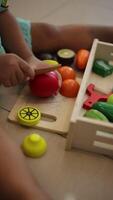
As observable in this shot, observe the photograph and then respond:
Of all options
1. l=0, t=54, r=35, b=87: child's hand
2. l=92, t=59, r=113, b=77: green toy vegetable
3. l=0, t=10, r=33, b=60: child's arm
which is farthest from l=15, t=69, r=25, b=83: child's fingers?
l=92, t=59, r=113, b=77: green toy vegetable

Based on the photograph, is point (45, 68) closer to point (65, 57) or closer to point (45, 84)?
point (45, 84)

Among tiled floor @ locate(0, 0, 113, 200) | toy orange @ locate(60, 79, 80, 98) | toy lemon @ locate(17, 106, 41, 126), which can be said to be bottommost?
tiled floor @ locate(0, 0, 113, 200)

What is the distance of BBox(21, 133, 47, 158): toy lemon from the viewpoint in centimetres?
74

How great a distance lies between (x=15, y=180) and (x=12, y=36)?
431 millimetres

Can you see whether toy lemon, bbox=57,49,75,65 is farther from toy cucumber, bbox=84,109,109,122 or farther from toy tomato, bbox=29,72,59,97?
toy cucumber, bbox=84,109,109,122

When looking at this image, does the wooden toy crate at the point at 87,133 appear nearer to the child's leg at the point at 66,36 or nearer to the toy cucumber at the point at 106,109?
the toy cucumber at the point at 106,109

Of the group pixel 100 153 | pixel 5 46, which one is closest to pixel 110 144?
Result: pixel 100 153

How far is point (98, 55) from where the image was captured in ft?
3.21

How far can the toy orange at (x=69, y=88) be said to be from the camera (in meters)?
0.89

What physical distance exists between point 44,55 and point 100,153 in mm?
351

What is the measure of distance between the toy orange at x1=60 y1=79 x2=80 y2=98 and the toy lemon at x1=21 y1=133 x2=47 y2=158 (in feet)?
0.59

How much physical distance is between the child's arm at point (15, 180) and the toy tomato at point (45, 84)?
0.22 m

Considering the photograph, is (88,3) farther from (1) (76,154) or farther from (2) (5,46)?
(1) (76,154)

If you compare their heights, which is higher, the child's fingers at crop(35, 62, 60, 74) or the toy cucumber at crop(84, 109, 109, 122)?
the child's fingers at crop(35, 62, 60, 74)
